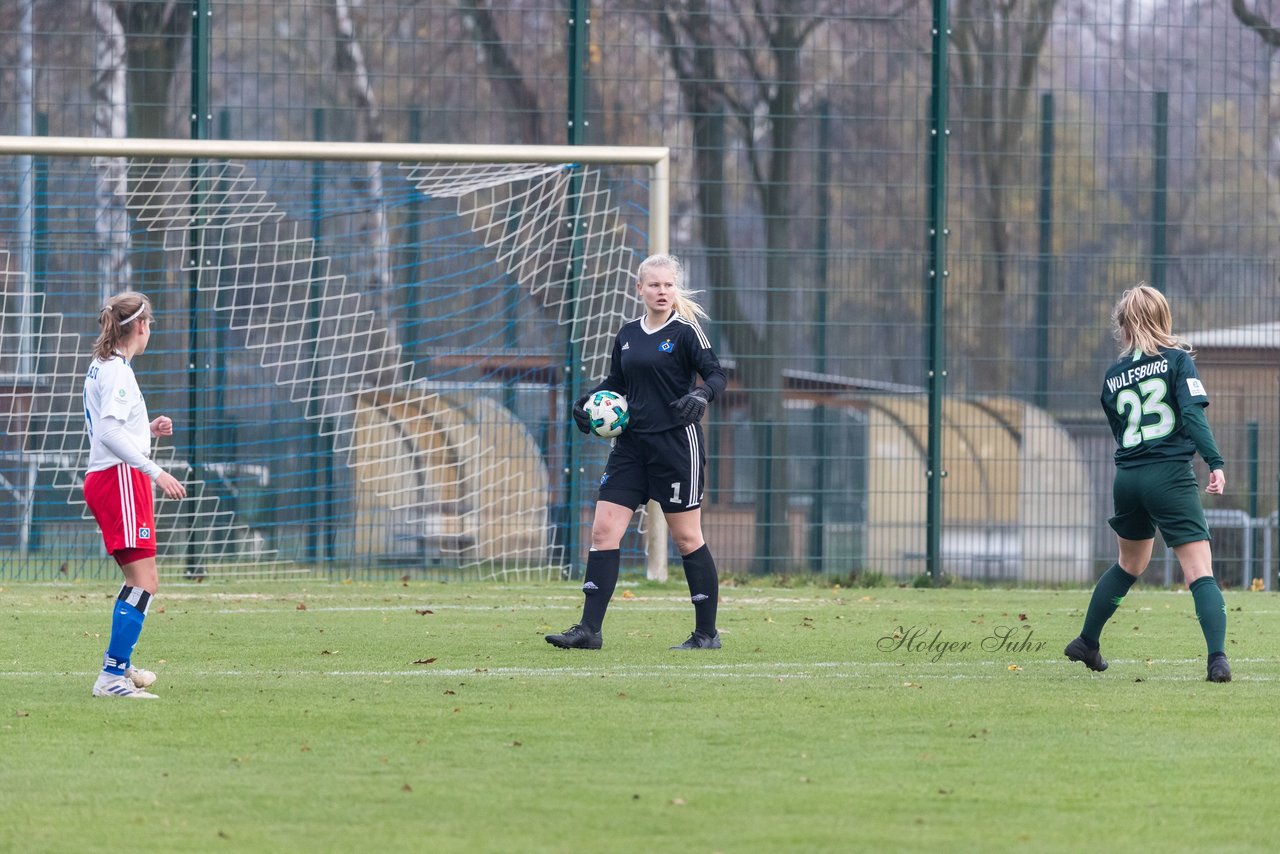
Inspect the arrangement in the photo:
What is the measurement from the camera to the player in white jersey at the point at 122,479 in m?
6.63

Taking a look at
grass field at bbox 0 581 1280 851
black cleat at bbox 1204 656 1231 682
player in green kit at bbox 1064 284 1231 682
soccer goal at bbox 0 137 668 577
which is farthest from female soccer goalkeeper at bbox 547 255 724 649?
soccer goal at bbox 0 137 668 577

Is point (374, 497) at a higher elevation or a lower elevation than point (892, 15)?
lower

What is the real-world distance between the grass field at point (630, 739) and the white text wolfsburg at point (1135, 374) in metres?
1.28

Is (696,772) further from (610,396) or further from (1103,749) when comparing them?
(610,396)

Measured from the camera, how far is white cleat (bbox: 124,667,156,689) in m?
6.73

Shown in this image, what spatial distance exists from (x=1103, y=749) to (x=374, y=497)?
26.1 feet

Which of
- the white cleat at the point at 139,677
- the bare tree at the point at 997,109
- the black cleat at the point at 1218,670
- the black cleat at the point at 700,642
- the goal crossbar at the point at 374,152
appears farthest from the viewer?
the bare tree at the point at 997,109

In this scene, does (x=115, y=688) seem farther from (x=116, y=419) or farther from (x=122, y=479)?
(x=116, y=419)

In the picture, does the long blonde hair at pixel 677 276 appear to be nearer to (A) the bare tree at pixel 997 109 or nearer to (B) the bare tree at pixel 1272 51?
(A) the bare tree at pixel 997 109

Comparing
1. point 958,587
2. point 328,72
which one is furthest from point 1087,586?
point 328,72

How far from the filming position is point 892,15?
13547 millimetres

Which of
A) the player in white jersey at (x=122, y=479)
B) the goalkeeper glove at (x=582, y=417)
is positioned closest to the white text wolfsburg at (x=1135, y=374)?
the goalkeeper glove at (x=582, y=417)

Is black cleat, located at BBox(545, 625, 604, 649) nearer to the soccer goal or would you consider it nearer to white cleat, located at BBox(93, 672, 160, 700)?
white cleat, located at BBox(93, 672, 160, 700)

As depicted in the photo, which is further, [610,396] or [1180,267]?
[1180,267]
